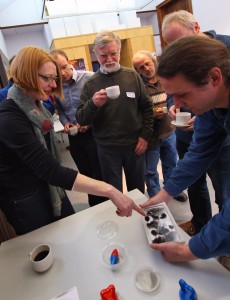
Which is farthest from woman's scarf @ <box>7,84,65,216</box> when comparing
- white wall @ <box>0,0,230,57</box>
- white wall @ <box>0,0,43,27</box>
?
white wall @ <box>0,0,43,27</box>

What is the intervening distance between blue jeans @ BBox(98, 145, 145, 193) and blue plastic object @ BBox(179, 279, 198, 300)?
118cm

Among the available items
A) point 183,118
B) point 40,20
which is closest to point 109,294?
point 183,118

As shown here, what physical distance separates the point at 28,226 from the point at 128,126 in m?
0.97

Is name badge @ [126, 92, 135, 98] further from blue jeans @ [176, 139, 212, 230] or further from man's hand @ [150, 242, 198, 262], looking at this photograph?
man's hand @ [150, 242, 198, 262]

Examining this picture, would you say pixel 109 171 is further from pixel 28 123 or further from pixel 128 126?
pixel 28 123

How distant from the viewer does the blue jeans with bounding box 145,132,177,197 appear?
223 cm

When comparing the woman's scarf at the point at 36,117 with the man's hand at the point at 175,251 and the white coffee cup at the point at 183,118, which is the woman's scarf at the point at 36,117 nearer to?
the man's hand at the point at 175,251

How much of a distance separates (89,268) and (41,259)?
7.4 inches

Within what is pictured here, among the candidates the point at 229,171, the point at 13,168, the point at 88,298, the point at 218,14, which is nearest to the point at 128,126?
the point at 229,171

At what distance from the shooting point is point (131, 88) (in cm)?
173

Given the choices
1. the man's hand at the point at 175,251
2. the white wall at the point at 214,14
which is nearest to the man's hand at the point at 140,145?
the man's hand at the point at 175,251

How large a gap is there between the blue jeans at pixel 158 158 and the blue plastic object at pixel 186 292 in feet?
5.12

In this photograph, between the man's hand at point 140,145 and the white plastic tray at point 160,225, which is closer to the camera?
the white plastic tray at point 160,225

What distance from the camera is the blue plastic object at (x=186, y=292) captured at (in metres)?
0.64
